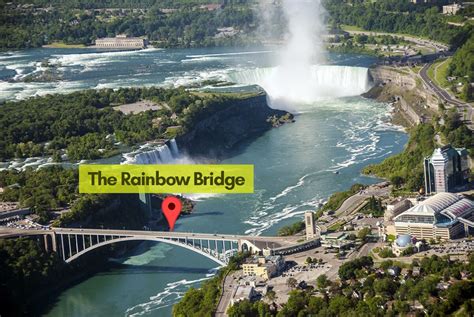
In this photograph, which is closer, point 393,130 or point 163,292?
point 163,292

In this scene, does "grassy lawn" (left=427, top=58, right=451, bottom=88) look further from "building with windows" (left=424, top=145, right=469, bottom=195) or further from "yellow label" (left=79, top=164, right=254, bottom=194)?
"building with windows" (left=424, top=145, right=469, bottom=195)

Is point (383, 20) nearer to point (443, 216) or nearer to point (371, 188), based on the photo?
point (371, 188)

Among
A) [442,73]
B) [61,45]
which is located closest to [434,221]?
[442,73]

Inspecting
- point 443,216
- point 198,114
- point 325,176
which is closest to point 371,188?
point 325,176

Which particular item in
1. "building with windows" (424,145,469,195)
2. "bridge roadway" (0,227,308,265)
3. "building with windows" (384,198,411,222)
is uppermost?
"building with windows" (424,145,469,195)

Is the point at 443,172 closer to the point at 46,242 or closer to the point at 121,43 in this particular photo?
the point at 46,242

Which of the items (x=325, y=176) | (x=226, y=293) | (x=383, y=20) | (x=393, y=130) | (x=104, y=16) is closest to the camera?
(x=226, y=293)

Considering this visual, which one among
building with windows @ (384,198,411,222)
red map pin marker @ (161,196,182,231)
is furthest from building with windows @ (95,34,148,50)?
building with windows @ (384,198,411,222)
